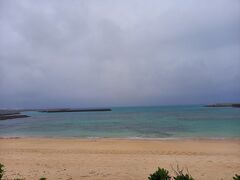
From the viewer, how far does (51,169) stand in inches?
397

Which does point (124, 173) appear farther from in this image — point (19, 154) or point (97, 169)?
point (19, 154)

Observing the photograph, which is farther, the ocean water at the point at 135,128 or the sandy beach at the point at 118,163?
the ocean water at the point at 135,128

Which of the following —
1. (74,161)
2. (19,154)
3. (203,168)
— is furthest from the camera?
(19,154)

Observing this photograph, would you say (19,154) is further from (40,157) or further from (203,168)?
(203,168)

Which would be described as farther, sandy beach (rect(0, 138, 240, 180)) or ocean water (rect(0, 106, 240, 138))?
ocean water (rect(0, 106, 240, 138))

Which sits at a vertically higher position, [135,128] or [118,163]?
[118,163]

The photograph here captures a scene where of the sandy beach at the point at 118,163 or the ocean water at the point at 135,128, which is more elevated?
the sandy beach at the point at 118,163

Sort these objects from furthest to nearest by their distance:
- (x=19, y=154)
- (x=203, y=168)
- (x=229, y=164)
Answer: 1. (x=19, y=154)
2. (x=229, y=164)
3. (x=203, y=168)

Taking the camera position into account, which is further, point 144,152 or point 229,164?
point 144,152

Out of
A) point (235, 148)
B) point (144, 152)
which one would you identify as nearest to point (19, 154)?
point (144, 152)

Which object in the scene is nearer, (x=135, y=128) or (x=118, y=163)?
(x=118, y=163)

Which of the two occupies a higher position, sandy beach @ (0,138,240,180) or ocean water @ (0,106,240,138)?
sandy beach @ (0,138,240,180)

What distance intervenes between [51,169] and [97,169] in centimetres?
160

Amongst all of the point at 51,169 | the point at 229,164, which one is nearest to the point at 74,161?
the point at 51,169
